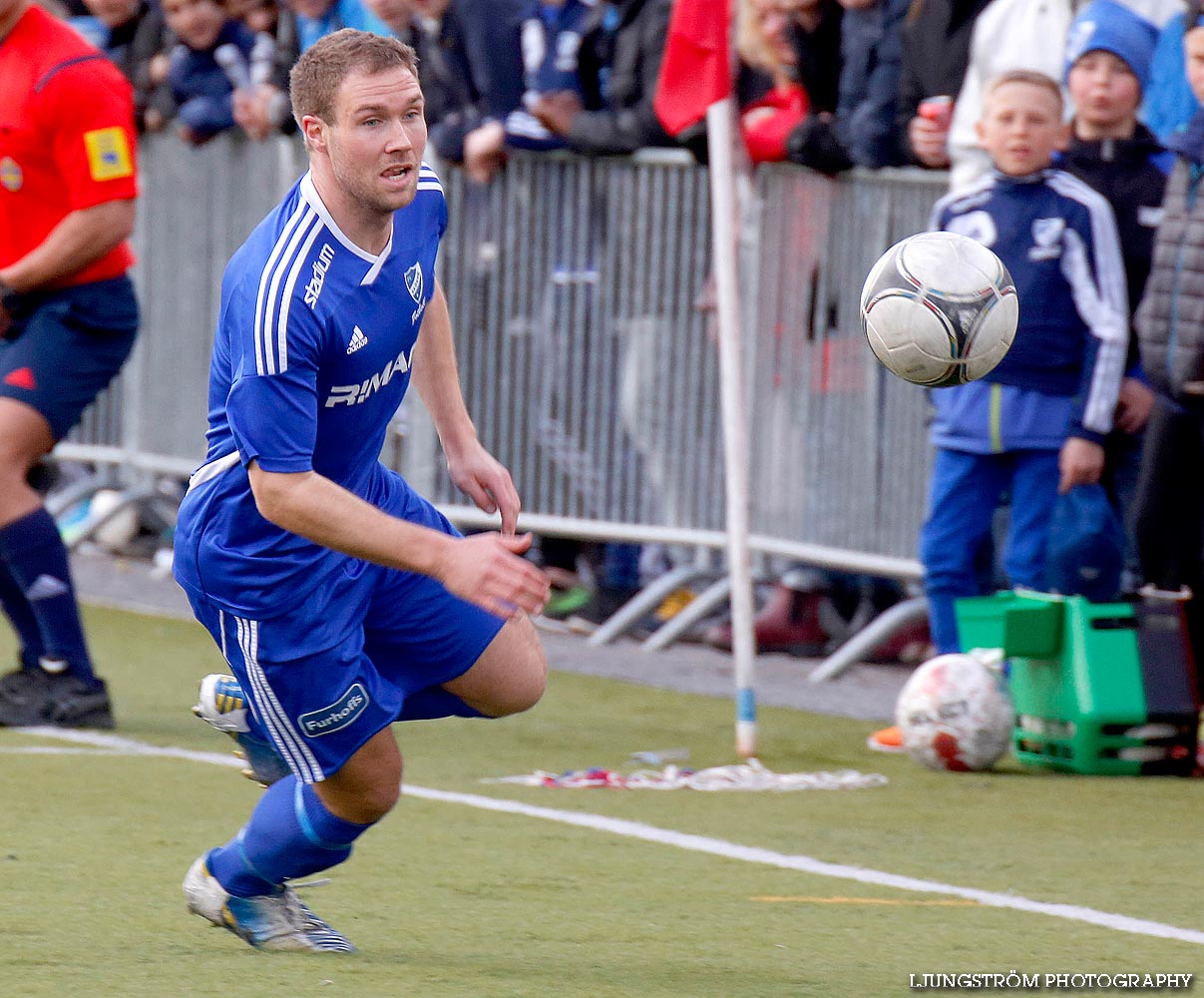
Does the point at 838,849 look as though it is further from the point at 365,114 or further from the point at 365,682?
Answer: the point at 365,114

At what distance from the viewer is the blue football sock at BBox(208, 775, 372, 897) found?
184 inches

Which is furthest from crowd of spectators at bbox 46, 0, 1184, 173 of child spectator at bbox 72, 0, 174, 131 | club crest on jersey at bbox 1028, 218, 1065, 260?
club crest on jersey at bbox 1028, 218, 1065, 260

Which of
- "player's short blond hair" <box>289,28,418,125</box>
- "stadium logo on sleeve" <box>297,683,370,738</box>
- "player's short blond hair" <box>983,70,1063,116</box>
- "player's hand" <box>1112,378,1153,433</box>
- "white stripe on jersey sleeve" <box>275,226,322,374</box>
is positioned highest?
"player's short blond hair" <box>983,70,1063,116</box>

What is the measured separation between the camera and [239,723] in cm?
487

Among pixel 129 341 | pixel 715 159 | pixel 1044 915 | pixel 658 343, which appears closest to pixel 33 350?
pixel 129 341

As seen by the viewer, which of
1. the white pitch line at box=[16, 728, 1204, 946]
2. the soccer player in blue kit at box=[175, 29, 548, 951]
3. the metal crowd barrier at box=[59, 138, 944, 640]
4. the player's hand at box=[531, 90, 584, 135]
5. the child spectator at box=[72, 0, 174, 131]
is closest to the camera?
the soccer player in blue kit at box=[175, 29, 548, 951]

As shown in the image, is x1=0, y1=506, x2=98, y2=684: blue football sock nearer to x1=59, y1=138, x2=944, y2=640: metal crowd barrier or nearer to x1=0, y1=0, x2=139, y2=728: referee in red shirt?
x1=0, y1=0, x2=139, y2=728: referee in red shirt

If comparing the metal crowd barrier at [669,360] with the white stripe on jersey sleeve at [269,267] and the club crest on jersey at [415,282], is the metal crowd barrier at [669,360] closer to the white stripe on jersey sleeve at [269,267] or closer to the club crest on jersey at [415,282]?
the club crest on jersey at [415,282]

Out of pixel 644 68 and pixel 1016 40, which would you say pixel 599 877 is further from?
pixel 644 68

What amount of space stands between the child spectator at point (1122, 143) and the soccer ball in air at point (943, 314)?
2.07m

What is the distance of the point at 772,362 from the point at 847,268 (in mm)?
567

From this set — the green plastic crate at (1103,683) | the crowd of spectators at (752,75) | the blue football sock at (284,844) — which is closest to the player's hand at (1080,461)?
the green plastic crate at (1103,683)

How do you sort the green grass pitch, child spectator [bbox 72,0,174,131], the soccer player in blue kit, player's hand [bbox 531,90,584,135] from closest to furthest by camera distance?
the soccer player in blue kit
the green grass pitch
player's hand [bbox 531,90,584,135]
child spectator [bbox 72,0,174,131]

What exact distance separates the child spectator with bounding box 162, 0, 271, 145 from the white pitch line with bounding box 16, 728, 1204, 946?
16.2 feet
